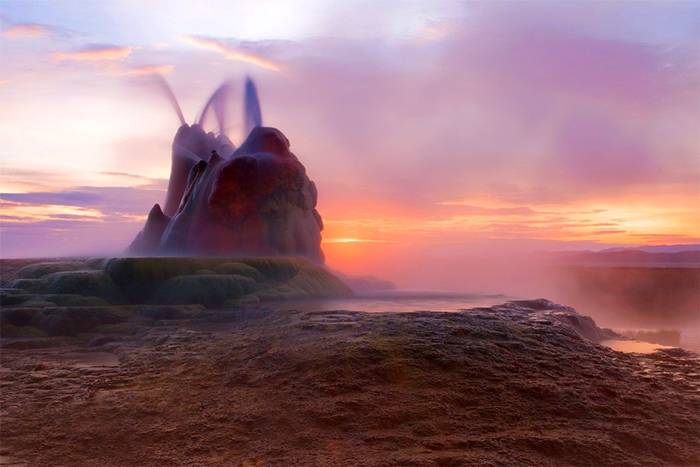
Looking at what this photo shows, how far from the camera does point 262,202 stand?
30.6 meters

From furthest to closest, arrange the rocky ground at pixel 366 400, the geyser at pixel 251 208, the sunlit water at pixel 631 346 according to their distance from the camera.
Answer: the geyser at pixel 251 208 → the sunlit water at pixel 631 346 → the rocky ground at pixel 366 400

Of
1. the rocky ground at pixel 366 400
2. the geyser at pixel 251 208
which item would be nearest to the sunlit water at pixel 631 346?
the rocky ground at pixel 366 400

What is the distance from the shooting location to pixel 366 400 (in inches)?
342

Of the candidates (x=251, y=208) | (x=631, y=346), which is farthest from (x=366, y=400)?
(x=251, y=208)

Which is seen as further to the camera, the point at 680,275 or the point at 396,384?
the point at 680,275

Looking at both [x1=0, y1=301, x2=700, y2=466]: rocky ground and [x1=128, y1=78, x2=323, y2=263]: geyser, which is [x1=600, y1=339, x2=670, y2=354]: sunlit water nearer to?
[x1=0, y1=301, x2=700, y2=466]: rocky ground

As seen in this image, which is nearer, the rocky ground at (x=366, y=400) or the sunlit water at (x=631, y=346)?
the rocky ground at (x=366, y=400)

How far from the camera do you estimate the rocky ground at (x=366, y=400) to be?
7.40 metres

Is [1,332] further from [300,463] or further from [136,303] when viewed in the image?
[300,463]

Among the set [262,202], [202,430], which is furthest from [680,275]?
[202,430]

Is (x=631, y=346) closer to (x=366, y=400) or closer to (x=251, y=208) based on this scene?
(x=366, y=400)

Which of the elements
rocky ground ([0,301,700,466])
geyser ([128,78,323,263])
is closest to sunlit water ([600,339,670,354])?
rocky ground ([0,301,700,466])

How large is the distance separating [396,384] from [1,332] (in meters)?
13.7

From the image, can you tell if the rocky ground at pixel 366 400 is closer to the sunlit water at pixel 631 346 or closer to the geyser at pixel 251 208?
the sunlit water at pixel 631 346
